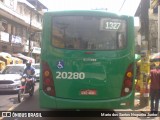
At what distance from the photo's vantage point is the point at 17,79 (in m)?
15.0

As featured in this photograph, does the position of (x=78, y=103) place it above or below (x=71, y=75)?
below

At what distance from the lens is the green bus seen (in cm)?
730

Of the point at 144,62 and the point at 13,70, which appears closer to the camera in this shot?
the point at 144,62

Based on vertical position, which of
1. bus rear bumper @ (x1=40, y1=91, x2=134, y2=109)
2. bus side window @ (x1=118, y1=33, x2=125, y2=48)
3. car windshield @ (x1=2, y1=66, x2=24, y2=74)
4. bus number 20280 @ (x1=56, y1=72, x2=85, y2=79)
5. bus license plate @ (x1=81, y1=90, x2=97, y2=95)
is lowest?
bus rear bumper @ (x1=40, y1=91, x2=134, y2=109)

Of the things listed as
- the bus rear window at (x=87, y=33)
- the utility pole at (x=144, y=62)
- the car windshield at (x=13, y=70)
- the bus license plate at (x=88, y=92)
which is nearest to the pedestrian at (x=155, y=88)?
the utility pole at (x=144, y=62)

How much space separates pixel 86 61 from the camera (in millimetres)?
7324

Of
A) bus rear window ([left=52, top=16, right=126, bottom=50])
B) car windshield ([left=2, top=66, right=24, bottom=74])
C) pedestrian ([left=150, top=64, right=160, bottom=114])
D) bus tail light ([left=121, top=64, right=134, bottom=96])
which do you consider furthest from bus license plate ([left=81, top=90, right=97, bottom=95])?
car windshield ([left=2, top=66, right=24, bottom=74])

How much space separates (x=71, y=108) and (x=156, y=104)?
3012mm

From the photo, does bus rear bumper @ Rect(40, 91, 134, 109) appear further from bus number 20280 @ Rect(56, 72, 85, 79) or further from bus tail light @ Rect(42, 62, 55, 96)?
bus number 20280 @ Rect(56, 72, 85, 79)

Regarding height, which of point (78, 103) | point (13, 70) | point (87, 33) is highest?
point (87, 33)

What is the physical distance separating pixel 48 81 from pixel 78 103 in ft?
2.90

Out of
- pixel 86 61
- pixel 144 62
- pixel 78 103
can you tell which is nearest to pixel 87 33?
pixel 86 61

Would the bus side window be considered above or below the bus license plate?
above

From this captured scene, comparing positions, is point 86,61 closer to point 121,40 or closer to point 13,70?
point 121,40
